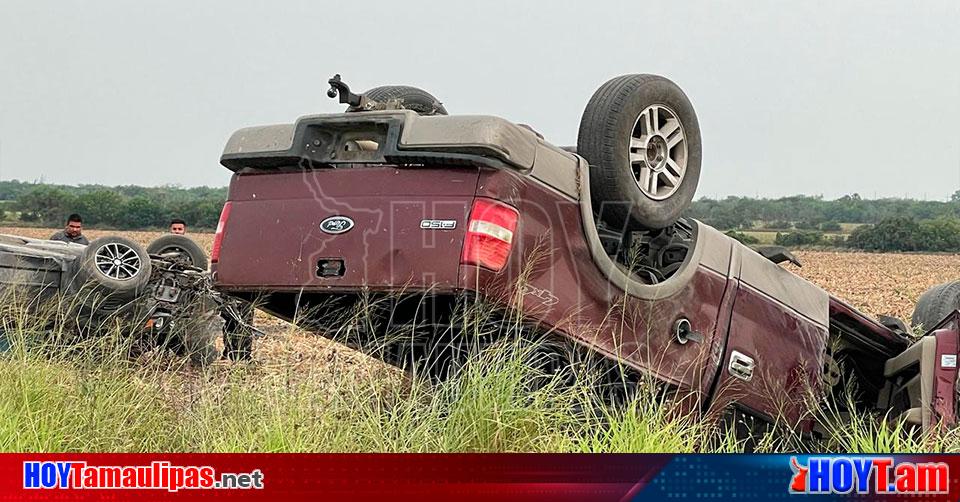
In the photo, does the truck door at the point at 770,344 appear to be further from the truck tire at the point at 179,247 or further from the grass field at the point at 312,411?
the truck tire at the point at 179,247

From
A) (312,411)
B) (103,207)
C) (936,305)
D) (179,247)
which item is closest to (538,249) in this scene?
(312,411)

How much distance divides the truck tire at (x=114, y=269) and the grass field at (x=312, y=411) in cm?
387

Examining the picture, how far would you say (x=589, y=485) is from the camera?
3.74 m

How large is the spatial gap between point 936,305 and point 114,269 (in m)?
7.03

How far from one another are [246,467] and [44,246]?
728cm

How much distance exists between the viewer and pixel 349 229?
4758 mm

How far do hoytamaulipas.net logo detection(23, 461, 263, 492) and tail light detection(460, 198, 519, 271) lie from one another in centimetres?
126

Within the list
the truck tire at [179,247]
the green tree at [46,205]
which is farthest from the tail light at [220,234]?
the green tree at [46,205]

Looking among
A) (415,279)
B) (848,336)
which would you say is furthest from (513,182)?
(848,336)

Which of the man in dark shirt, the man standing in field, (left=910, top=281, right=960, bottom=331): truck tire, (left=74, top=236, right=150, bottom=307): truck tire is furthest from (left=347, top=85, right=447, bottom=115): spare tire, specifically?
the man standing in field

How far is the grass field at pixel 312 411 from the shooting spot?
4439mm

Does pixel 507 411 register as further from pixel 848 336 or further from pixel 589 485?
pixel 848 336

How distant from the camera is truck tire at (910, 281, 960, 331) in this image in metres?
7.08

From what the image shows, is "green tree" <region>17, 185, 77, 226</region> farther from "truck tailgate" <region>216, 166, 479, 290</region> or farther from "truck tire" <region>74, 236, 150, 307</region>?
"truck tailgate" <region>216, 166, 479, 290</region>
